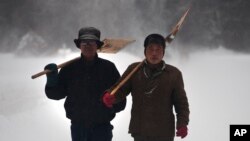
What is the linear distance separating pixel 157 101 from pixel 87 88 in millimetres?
530

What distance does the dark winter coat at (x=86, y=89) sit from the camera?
2.61 meters

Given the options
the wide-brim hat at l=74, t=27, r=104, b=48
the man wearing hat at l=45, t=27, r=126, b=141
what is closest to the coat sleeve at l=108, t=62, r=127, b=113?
the man wearing hat at l=45, t=27, r=126, b=141

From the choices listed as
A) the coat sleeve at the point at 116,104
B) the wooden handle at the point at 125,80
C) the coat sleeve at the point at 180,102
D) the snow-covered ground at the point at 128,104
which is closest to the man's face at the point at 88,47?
the coat sleeve at the point at 116,104

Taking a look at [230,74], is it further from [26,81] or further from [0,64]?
[0,64]

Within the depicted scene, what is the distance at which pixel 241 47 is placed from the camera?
12945 mm

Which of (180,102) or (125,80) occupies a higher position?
(125,80)

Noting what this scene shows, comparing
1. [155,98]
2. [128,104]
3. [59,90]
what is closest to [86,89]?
[59,90]

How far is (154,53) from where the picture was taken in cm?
235

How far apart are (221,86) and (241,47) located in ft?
18.4

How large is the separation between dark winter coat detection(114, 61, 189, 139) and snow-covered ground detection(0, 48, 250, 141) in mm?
Result: 2144

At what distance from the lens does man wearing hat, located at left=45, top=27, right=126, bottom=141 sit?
2.61m

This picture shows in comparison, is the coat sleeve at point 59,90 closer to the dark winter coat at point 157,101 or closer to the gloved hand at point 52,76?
the gloved hand at point 52,76

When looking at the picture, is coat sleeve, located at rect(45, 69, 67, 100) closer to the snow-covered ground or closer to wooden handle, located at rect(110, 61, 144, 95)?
wooden handle, located at rect(110, 61, 144, 95)

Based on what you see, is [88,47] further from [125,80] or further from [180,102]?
[180,102]
